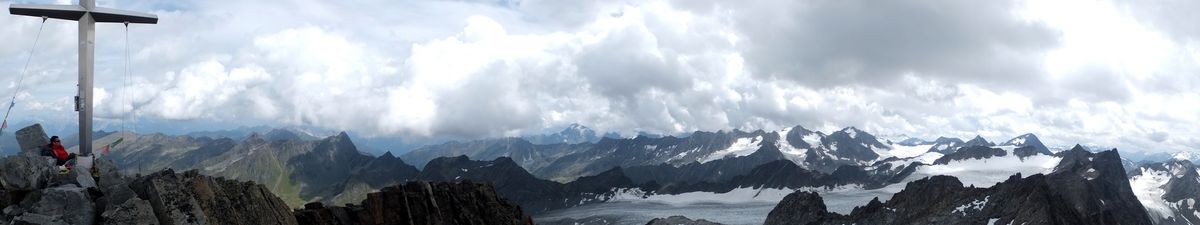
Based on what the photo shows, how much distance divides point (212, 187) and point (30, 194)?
7.87 meters

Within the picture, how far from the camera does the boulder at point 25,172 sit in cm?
3397

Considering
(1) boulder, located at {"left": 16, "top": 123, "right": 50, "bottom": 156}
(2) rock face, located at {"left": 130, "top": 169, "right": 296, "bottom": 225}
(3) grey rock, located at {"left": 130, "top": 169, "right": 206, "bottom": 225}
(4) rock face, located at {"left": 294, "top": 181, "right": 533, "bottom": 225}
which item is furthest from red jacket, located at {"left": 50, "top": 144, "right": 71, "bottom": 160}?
(4) rock face, located at {"left": 294, "top": 181, "right": 533, "bottom": 225}

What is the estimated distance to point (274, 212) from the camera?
148 ft

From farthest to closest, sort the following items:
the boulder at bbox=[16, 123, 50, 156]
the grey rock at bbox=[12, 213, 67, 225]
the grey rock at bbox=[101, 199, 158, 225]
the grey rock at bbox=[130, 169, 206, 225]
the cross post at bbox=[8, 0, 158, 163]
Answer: the boulder at bbox=[16, 123, 50, 156]
the cross post at bbox=[8, 0, 158, 163]
the grey rock at bbox=[130, 169, 206, 225]
the grey rock at bbox=[101, 199, 158, 225]
the grey rock at bbox=[12, 213, 67, 225]

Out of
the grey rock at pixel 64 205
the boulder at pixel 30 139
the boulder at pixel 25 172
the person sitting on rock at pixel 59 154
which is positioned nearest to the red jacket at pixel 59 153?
the person sitting on rock at pixel 59 154

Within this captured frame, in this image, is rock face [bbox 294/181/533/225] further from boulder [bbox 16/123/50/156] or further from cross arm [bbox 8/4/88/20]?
cross arm [bbox 8/4/88/20]

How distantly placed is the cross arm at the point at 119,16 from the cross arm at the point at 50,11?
2.16 feet

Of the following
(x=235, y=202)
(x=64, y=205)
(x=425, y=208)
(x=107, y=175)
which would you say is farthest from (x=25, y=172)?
(x=425, y=208)

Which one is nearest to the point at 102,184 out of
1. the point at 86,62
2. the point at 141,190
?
the point at 141,190

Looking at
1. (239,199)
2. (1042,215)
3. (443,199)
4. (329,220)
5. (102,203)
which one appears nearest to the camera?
(102,203)

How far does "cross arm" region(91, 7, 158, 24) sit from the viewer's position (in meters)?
42.3

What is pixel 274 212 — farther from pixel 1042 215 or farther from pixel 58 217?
pixel 1042 215

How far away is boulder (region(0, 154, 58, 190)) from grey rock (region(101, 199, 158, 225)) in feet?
16.3

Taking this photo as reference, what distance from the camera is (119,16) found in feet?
141
